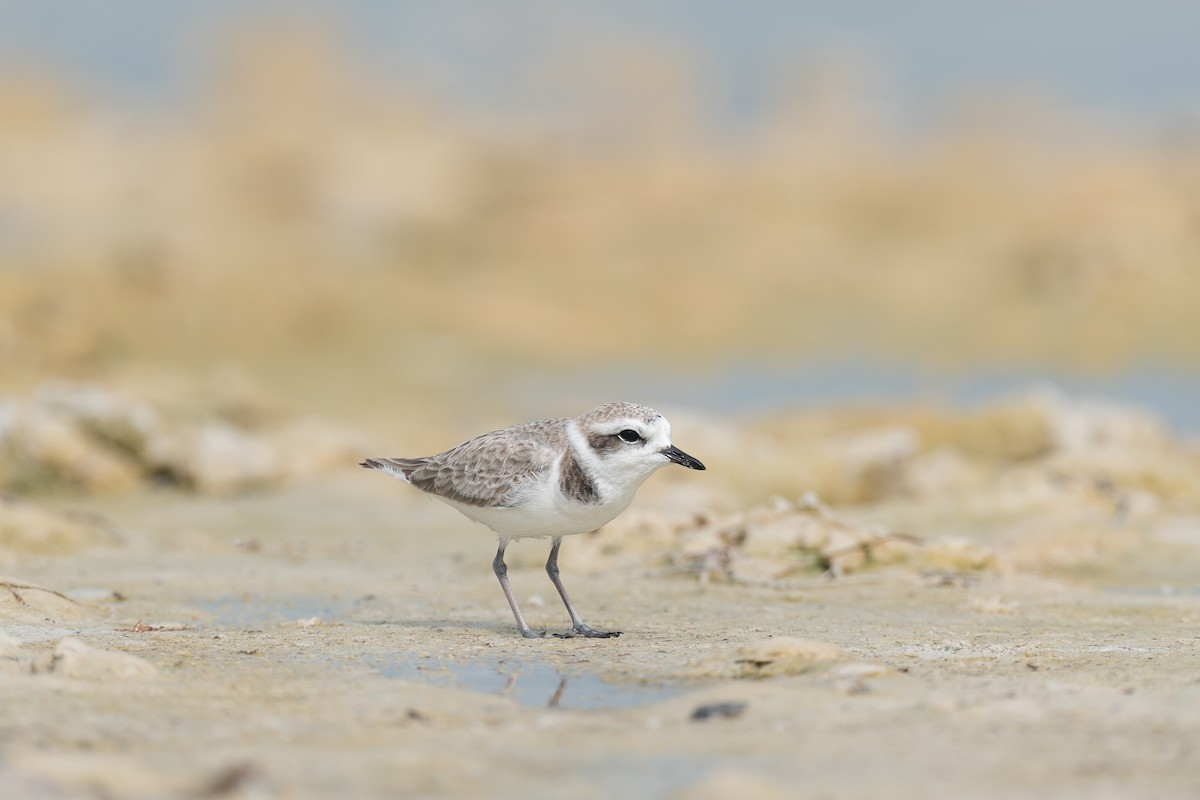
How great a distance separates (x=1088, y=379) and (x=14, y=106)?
50.6 m

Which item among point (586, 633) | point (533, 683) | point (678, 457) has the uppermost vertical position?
point (678, 457)

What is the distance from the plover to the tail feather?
1.92 feet

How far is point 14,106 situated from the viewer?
6275 cm

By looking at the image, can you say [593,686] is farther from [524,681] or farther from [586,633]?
[586,633]

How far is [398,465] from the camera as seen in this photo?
24.1 ft

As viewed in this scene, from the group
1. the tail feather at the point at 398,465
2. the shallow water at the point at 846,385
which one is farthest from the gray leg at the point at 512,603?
the shallow water at the point at 846,385

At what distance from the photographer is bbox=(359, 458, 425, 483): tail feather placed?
727 centimetres

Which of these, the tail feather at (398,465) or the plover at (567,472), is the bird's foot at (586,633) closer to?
the plover at (567,472)

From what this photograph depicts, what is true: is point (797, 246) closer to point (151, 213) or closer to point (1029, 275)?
point (1029, 275)

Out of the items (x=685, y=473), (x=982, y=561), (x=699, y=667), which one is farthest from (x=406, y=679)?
(x=685, y=473)

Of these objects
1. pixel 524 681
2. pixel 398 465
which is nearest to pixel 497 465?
pixel 398 465

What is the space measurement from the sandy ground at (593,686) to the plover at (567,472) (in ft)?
1.60

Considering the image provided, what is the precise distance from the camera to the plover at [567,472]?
6.25 m

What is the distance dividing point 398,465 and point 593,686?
2.42 metres
